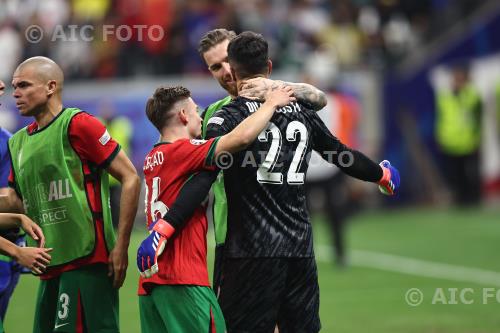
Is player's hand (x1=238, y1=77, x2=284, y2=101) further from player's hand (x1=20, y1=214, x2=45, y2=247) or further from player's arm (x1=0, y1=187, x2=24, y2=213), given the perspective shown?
player's arm (x1=0, y1=187, x2=24, y2=213)

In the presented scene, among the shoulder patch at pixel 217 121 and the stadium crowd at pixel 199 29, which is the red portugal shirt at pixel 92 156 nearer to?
the shoulder patch at pixel 217 121

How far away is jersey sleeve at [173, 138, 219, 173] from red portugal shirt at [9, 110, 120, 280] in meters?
0.53

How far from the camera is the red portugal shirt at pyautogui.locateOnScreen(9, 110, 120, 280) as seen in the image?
6.07m

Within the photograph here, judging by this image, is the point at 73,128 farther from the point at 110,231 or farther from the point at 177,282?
the point at 177,282

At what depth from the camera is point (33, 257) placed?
233 inches

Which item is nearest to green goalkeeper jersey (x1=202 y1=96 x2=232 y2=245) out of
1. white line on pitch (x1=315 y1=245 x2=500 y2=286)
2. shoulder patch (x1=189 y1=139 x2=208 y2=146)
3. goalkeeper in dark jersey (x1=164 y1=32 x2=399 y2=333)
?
goalkeeper in dark jersey (x1=164 y1=32 x2=399 y2=333)

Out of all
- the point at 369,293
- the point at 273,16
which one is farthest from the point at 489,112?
the point at 369,293

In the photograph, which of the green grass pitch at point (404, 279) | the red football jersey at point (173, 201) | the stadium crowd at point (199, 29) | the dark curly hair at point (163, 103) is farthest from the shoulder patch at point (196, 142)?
the stadium crowd at point (199, 29)

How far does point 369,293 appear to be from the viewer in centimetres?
1176

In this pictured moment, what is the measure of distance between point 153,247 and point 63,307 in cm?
92

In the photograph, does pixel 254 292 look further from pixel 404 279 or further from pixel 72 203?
pixel 404 279

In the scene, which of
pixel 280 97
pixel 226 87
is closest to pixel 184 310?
pixel 280 97

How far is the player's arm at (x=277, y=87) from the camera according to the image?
6.03 meters

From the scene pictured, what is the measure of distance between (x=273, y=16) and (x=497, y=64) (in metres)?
4.62
